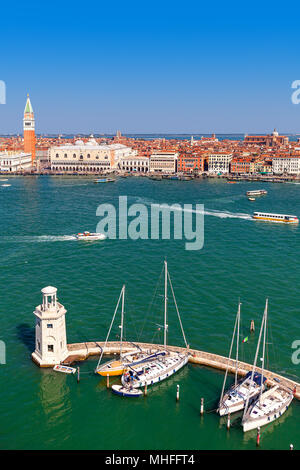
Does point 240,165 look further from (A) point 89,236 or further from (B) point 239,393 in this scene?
(B) point 239,393

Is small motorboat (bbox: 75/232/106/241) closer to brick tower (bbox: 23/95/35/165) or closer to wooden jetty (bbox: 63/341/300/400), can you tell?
wooden jetty (bbox: 63/341/300/400)

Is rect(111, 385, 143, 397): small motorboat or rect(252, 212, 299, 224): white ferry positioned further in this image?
rect(252, 212, 299, 224): white ferry

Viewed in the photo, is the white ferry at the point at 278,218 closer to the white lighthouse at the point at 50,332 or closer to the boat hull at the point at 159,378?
the boat hull at the point at 159,378

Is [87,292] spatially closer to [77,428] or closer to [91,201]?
[77,428]

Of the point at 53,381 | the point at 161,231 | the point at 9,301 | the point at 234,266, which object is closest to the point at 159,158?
the point at 161,231

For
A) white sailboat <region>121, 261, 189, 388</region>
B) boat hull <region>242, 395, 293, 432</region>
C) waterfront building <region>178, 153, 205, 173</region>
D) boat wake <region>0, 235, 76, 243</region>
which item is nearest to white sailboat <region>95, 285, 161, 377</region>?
white sailboat <region>121, 261, 189, 388</region>

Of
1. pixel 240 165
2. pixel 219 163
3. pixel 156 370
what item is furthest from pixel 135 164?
pixel 156 370
